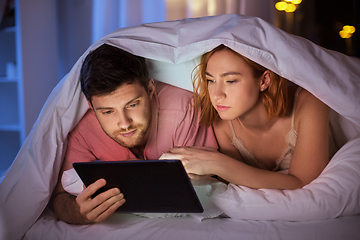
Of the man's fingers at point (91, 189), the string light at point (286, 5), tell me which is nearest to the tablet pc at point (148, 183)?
the man's fingers at point (91, 189)

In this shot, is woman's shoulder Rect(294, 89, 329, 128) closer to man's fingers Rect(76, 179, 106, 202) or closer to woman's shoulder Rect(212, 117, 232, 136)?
woman's shoulder Rect(212, 117, 232, 136)

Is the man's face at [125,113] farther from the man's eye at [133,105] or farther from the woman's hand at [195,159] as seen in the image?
the woman's hand at [195,159]

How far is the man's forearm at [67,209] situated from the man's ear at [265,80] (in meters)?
0.76

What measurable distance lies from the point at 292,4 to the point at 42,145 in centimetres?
178

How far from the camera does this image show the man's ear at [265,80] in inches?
43.0

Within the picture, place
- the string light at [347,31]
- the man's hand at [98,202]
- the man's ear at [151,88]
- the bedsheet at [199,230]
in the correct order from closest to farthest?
the bedsheet at [199,230] < the man's hand at [98,202] < the man's ear at [151,88] < the string light at [347,31]

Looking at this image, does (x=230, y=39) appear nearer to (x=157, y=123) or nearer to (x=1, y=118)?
(x=157, y=123)

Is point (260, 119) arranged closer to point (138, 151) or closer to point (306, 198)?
point (306, 198)

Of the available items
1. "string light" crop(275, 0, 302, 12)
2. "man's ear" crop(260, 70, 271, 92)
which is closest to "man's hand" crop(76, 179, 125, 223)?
"man's ear" crop(260, 70, 271, 92)

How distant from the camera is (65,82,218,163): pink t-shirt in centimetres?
119

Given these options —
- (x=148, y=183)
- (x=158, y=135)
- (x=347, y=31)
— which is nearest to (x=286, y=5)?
(x=347, y=31)

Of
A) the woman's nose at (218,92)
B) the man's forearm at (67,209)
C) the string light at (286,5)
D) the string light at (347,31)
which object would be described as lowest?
the man's forearm at (67,209)

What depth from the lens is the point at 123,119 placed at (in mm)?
1115

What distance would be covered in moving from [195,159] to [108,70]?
459 mm
